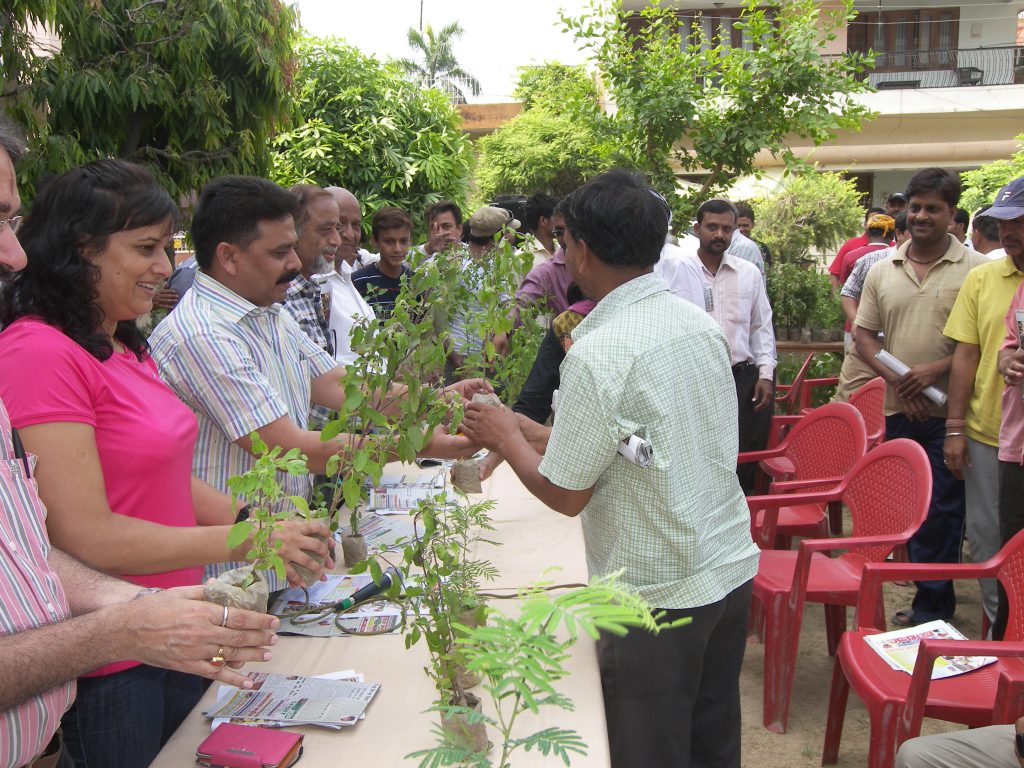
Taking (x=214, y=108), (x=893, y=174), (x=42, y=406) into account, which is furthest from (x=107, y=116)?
(x=893, y=174)

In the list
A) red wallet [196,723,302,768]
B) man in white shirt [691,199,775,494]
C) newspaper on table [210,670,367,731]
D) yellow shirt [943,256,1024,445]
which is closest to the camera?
red wallet [196,723,302,768]

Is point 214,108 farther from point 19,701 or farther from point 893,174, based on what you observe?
point 893,174

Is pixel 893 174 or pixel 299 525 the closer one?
pixel 299 525

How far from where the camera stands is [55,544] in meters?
1.51

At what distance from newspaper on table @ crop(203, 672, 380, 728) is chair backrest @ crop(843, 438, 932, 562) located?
1.93 meters

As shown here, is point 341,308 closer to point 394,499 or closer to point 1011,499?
point 394,499

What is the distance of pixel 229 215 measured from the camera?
2217mm

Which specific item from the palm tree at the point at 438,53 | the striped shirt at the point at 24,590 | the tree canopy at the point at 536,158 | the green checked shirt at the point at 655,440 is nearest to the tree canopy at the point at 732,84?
the green checked shirt at the point at 655,440

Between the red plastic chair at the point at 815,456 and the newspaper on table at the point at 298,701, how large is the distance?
2.15 m

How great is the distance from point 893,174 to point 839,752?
20.2 metres

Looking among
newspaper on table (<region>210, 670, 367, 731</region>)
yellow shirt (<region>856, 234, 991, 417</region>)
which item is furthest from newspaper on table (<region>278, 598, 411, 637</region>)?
yellow shirt (<region>856, 234, 991, 417</region>)

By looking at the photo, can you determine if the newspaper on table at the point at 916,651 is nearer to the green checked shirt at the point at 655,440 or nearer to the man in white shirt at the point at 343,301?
the green checked shirt at the point at 655,440

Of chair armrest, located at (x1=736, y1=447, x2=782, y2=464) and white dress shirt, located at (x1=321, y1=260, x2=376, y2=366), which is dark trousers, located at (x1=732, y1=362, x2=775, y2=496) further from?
white dress shirt, located at (x1=321, y1=260, x2=376, y2=366)

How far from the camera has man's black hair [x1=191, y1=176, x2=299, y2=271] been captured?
2.22 m
